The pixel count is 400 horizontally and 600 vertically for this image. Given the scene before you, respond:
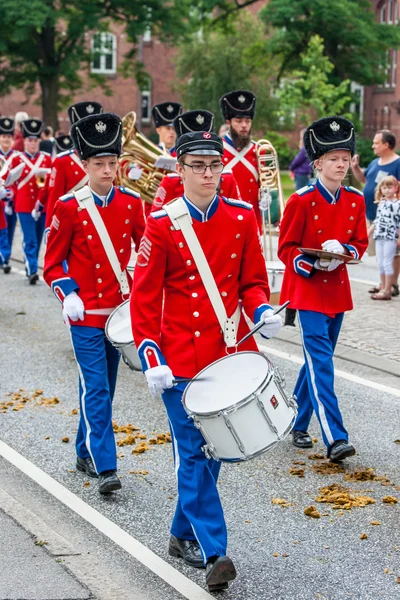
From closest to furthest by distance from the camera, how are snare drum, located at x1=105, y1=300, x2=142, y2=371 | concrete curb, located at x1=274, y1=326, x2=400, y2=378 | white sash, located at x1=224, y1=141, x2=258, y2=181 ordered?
snare drum, located at x1=105, y1=300, x2=142, y2=371, concrete curb, located at x1=274, y1=326, x2=400, y2=378, white sash, located at x1=224, y1=141, x2=258, y2=181

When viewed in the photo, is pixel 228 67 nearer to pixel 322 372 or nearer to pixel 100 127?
pixel 322 372

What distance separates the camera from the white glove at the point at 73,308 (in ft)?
21.9

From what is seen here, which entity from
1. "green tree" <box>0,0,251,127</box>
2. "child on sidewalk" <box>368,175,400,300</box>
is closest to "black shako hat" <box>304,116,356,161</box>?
"child on sidewalk" <box>368,175,400,300</box>

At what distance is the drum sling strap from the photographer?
5.37 meters

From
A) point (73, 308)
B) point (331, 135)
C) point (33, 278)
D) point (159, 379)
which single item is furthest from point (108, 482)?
point (33, 278)

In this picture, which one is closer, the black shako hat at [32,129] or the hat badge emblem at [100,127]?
the hat badge emblem at [100,127]

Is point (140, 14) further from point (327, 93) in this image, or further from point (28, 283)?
point (28, 283)

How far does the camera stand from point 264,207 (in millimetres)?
11016

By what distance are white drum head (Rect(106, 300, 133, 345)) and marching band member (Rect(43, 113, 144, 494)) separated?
0.61 ft

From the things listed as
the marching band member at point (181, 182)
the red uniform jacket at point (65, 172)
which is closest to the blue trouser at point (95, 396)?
the marching band member at point (181, 182)

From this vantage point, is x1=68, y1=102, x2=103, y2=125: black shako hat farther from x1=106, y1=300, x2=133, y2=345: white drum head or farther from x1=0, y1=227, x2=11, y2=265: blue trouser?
x1=0, y1=227, x2=11, y2=265: blue trouser

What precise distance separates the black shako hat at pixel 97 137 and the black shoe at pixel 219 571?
2614mm

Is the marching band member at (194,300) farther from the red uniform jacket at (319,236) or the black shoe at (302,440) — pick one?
the black shoe at (302,440)

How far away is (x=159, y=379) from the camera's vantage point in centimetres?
516
